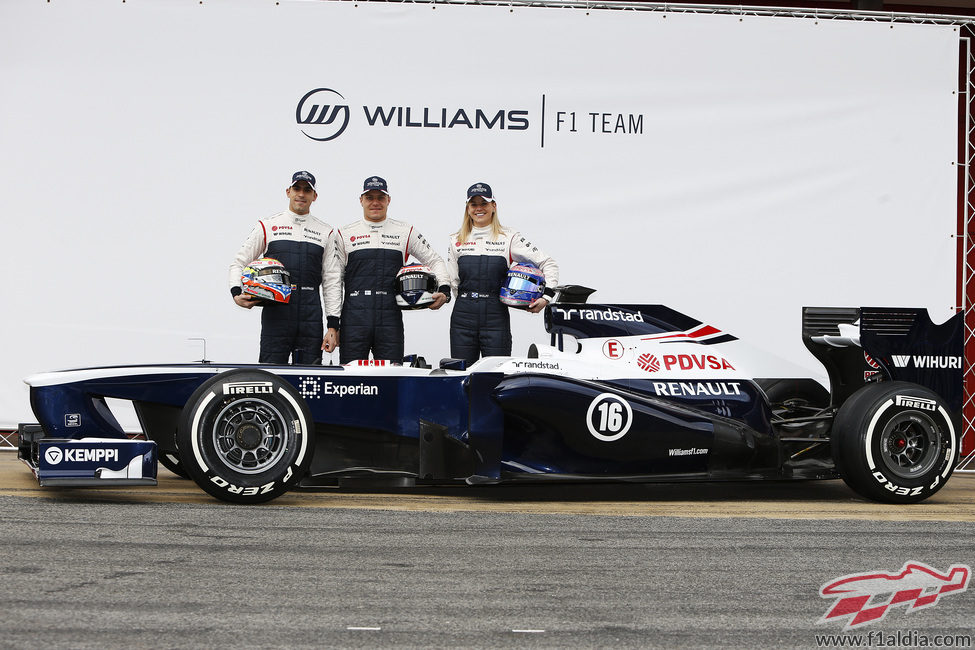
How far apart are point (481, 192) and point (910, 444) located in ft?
11.8

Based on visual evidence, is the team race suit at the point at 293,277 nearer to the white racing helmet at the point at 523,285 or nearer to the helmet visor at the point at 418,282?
the helmet visor at the point at 418,282

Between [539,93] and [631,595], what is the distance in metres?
5.59

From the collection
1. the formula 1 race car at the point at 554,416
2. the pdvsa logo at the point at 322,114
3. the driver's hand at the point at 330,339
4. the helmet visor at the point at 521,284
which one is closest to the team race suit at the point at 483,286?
the helmet visor at the point at 521,284

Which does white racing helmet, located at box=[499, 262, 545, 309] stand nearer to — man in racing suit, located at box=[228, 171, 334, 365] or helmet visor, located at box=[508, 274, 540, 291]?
helmet visor, located at box=[508, 274, 540, 291]

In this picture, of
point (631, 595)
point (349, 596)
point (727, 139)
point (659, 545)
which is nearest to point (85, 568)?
point (349, 596)

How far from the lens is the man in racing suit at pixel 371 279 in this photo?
7.84 metres

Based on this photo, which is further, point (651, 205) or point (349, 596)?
point (651, 205)

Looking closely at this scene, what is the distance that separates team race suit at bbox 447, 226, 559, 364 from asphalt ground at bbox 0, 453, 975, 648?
1.94m

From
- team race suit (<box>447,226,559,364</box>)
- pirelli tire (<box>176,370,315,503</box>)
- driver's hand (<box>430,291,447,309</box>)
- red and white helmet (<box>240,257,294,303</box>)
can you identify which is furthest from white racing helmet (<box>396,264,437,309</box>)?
pirelli tire (<box>176,370,315,503</box>)

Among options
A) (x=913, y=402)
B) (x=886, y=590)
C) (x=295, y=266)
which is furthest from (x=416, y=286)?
(x=886, y=590)

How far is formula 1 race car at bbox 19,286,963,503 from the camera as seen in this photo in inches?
210

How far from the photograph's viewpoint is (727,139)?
27.9 feet

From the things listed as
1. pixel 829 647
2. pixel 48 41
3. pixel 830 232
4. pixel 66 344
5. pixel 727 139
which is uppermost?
pixel 48 41

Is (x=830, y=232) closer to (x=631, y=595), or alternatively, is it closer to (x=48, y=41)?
(x=631, y=595)
